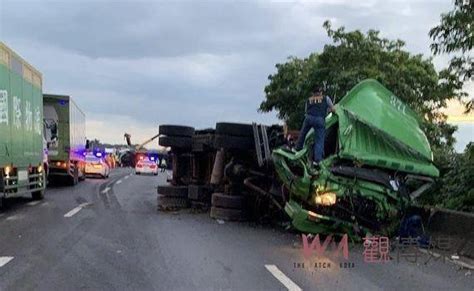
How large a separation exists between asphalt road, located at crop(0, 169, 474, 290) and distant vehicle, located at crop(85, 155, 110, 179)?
2426cm

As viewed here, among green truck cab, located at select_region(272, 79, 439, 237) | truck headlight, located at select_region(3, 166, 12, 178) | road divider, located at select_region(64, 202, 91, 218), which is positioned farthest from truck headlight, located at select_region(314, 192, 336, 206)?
truck headlight, located at select_region(3, 166, 12, 178)

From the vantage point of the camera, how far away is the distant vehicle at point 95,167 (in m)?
37.0

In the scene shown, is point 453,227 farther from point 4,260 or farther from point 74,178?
point 74,178

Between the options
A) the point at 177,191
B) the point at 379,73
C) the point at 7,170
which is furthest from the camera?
the point at 379,73

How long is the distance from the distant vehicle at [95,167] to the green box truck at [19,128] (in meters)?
18.1

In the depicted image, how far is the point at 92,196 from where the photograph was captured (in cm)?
2023

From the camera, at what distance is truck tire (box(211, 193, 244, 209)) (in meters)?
13.0

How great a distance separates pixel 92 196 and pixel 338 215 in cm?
1221

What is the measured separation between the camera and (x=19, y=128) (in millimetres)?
15805

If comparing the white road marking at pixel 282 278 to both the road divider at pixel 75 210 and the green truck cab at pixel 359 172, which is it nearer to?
the green truck cab at pixel 359 172

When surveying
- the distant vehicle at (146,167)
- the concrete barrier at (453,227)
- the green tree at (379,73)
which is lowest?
the distant vehicle at (146,167)

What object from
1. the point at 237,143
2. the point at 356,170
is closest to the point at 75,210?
the point at 237,143

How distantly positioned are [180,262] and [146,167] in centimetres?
3988

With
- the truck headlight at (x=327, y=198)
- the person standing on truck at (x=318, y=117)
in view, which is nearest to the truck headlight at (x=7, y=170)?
the person standing on truck at (x=318, y=117)
